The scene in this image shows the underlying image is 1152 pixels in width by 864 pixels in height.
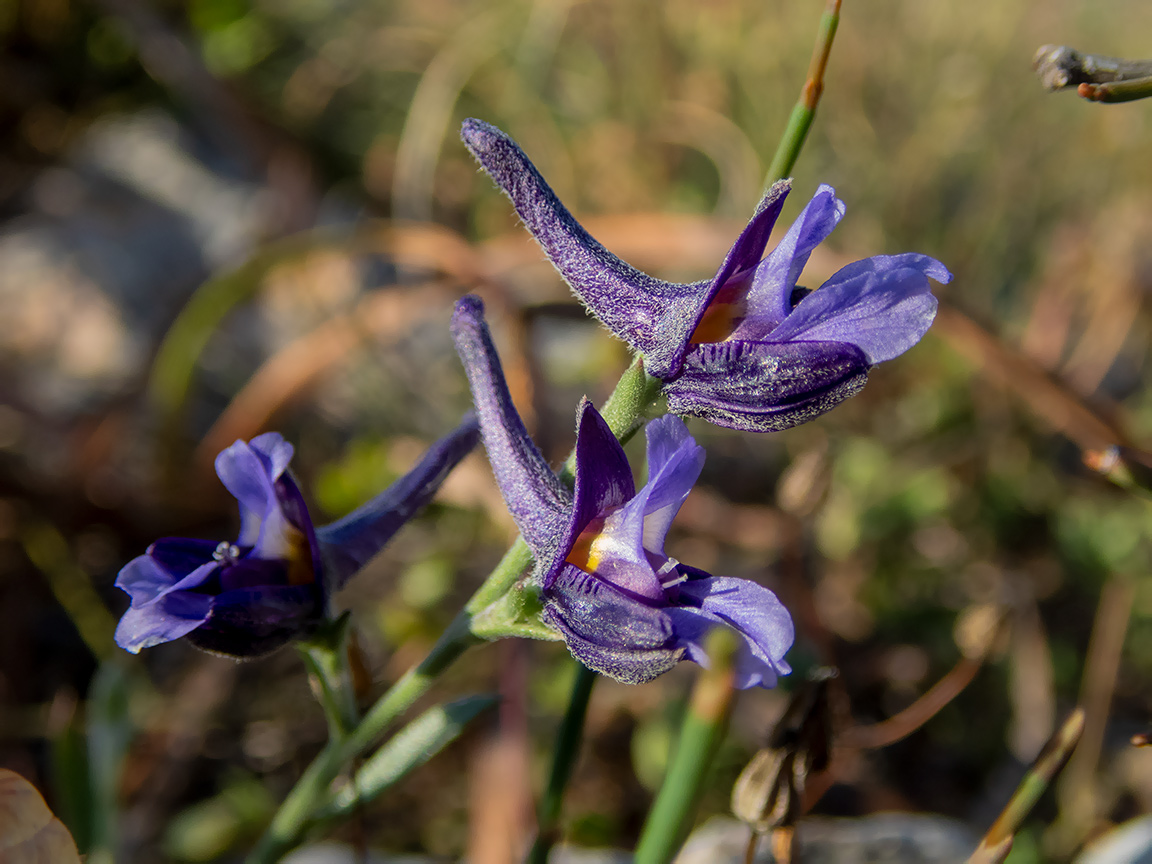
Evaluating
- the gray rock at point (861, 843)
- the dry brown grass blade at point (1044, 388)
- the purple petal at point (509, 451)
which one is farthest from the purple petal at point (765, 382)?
the dry brown grass blade at point (1044, 388)

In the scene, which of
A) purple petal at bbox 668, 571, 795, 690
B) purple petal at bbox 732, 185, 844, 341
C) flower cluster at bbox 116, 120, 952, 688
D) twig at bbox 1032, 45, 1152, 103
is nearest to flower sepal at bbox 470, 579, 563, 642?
flower cluster at bbox 116, 120, 952, 688

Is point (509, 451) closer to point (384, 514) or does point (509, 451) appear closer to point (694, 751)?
point (384, 514)

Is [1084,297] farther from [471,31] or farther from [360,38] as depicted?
[360,38]

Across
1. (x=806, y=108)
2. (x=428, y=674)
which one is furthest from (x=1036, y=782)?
(x=806, y=108)

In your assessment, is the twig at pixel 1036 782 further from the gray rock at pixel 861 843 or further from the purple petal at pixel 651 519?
the gray rock at pixel 861 843

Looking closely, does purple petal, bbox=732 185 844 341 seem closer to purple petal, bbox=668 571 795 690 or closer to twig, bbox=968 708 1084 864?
purple petal, bbox=668 571 795 690

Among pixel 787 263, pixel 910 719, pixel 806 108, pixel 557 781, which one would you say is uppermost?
pixel 806 108
